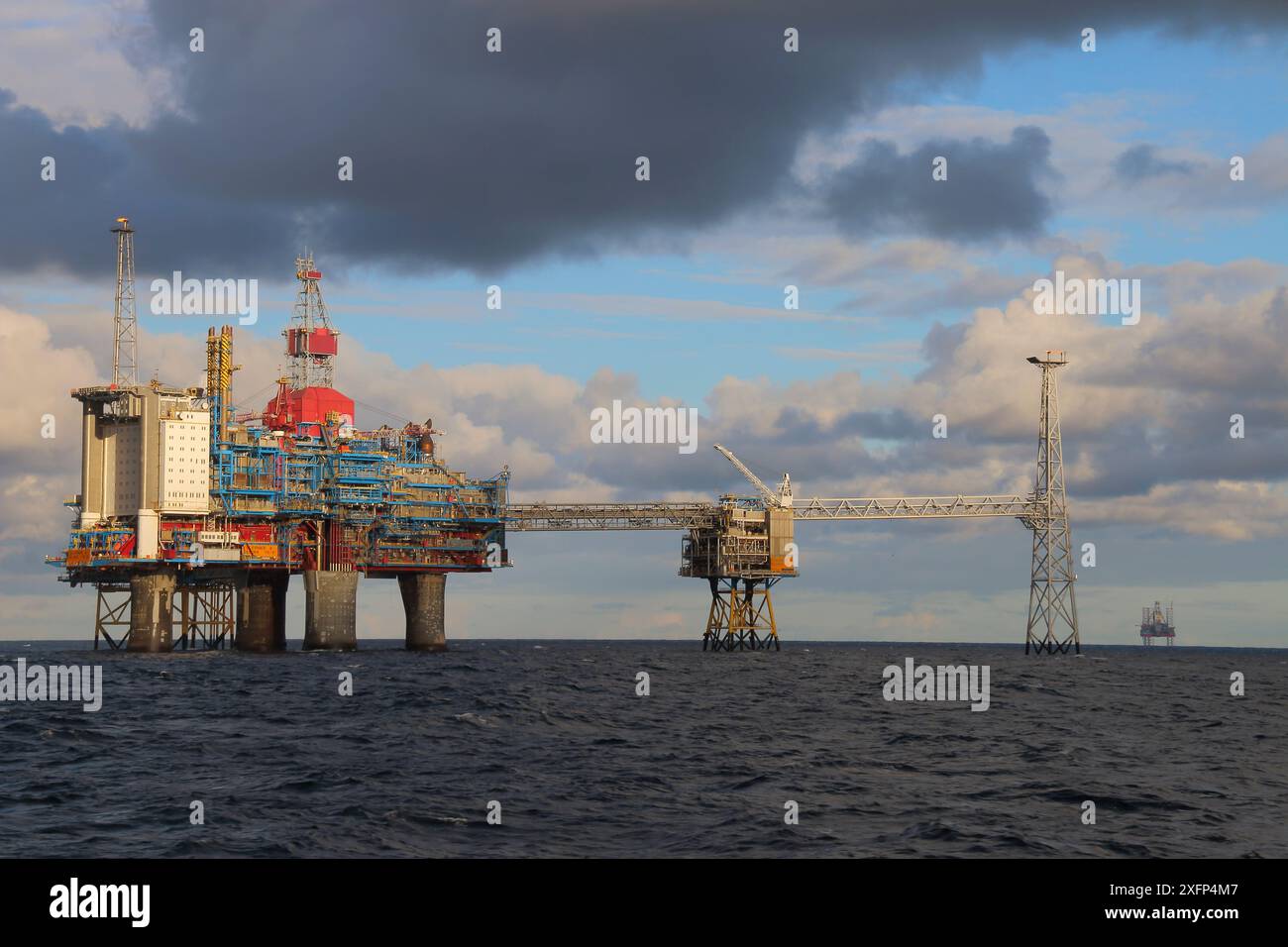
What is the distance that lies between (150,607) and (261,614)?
11218 millimetres

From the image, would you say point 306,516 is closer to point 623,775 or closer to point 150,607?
point 150,607

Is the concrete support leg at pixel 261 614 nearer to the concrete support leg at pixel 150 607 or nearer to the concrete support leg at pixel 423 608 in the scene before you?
the concrete support leg at pixel 150 607

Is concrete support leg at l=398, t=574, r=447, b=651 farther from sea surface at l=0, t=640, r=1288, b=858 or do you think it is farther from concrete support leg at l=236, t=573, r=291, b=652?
sea surface at l=0, t=640, r=1288, b=858

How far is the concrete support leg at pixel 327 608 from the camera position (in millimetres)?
113188

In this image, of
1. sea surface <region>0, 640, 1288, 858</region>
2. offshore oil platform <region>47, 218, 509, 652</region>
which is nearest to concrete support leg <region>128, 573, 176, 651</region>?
offshore oil platform <region>47, 218, 509, 652</region>

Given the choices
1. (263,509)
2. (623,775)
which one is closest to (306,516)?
(263,509)

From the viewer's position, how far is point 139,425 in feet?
348

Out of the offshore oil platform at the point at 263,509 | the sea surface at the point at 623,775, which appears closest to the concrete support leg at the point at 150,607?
the offshore oil platform at the point at 263,509

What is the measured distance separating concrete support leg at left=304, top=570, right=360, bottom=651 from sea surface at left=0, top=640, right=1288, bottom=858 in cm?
4069

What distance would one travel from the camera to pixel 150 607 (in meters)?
109

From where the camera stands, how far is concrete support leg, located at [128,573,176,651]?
357ft
